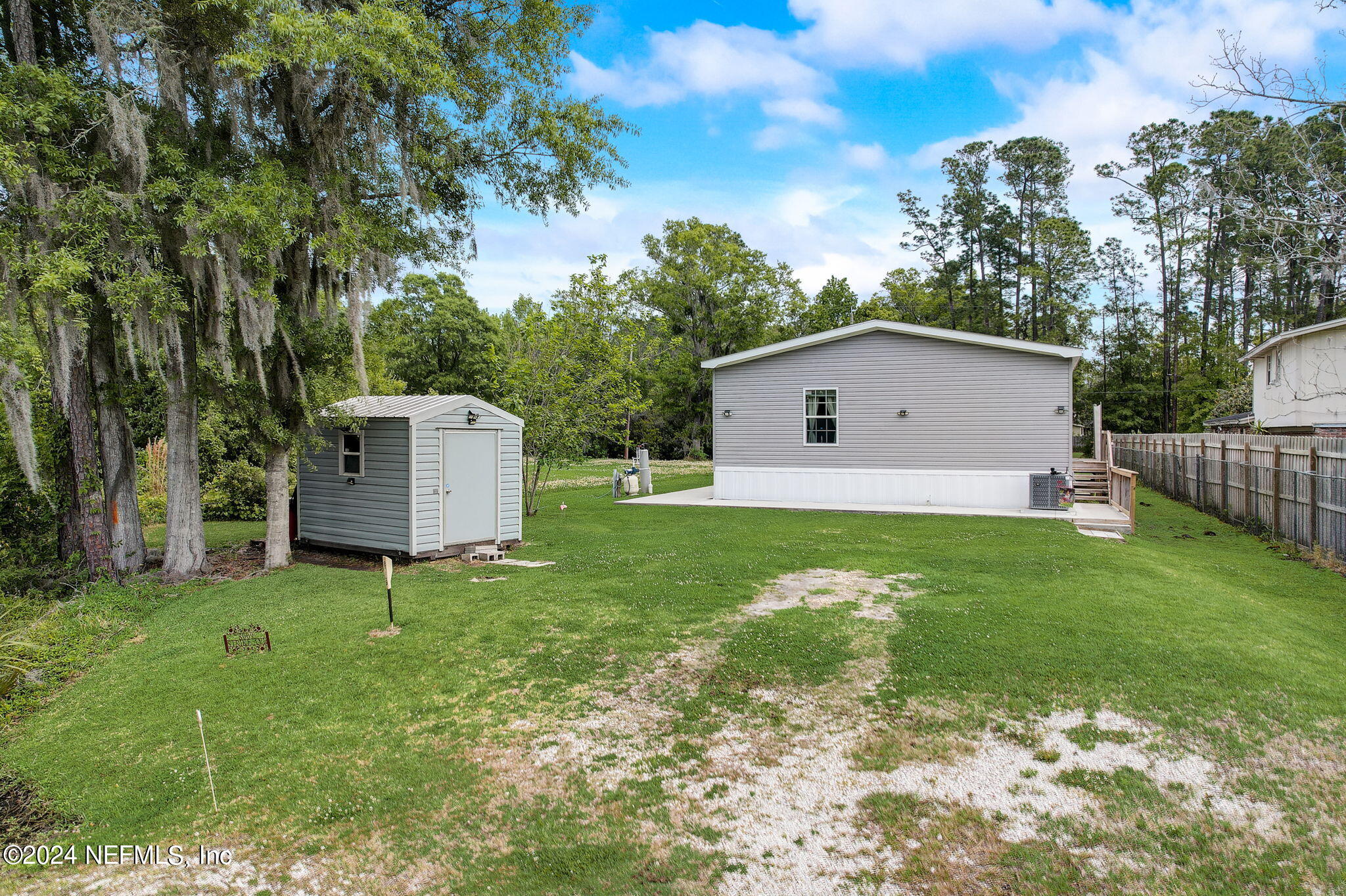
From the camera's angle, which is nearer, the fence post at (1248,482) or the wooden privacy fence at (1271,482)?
the wooden privacy fence at (1271,482)

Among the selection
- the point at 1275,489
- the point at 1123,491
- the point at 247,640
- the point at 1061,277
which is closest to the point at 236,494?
the point at 247,640

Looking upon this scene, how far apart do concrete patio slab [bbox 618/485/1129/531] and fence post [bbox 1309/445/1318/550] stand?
8.11ft

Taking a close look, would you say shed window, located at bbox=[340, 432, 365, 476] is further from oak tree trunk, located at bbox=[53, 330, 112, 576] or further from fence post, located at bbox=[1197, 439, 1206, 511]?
fence post, located at bbox=[1197, 439, 1206, 511]

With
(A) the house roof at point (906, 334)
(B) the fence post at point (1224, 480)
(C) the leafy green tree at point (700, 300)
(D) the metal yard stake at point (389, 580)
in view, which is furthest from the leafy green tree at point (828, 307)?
(D) the metal yard stake at point (389, 580)

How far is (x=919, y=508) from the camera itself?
1462 cm

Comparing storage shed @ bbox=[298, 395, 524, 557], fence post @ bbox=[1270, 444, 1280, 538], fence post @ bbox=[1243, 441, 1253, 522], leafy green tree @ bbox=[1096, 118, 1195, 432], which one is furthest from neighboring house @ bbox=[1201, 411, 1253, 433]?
storage shed @ bbox=[298, 395, 524, 557]

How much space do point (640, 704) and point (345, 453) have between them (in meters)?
7.25

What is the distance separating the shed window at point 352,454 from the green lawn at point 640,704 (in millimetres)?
2014

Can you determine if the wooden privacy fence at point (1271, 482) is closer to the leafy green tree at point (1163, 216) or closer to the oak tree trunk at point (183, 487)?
the oak tree trunk at point (183, 487)

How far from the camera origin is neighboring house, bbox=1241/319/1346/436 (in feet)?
55.0

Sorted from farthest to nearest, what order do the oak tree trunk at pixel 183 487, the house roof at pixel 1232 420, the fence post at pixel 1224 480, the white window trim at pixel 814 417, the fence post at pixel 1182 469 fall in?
the house roof at pixel 1232 420, the white window trim at pixel 814 417, the fence post at pixel 1182 469, the fence post at pixel 1224 480, the oak tree trunk at pixel 183 487

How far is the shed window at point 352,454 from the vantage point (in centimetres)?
977

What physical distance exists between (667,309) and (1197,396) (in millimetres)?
24485

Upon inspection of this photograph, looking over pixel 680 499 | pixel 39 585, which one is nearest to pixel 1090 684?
pixel 39 585
